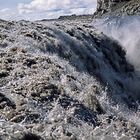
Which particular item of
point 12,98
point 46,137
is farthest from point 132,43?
point 46,137

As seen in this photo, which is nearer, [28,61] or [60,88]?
[60,88]

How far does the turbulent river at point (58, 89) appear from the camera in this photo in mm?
11750

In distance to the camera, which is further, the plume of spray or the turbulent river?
the plume of spray

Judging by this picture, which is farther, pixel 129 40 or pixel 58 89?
pixel 129 40

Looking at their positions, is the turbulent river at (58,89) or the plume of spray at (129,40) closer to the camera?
the turbulent river at (58,89)

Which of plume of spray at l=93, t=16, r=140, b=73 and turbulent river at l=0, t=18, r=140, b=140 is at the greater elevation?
turbulent river at l=0, t=18, r=140, b=140

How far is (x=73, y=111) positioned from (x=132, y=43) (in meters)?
24.2

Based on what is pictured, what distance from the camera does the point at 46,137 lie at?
10.7 metres

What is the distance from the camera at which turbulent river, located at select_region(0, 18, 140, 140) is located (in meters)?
11.8

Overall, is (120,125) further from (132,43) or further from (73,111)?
(132,43)

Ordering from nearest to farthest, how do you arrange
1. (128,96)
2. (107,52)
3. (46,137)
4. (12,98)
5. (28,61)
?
(46,137)
(12,98)
(28,61)
(128,96)
(107,52)

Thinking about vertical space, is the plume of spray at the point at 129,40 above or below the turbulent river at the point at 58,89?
below

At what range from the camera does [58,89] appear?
15109 mm

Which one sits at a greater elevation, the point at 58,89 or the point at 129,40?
the point at 58,89
